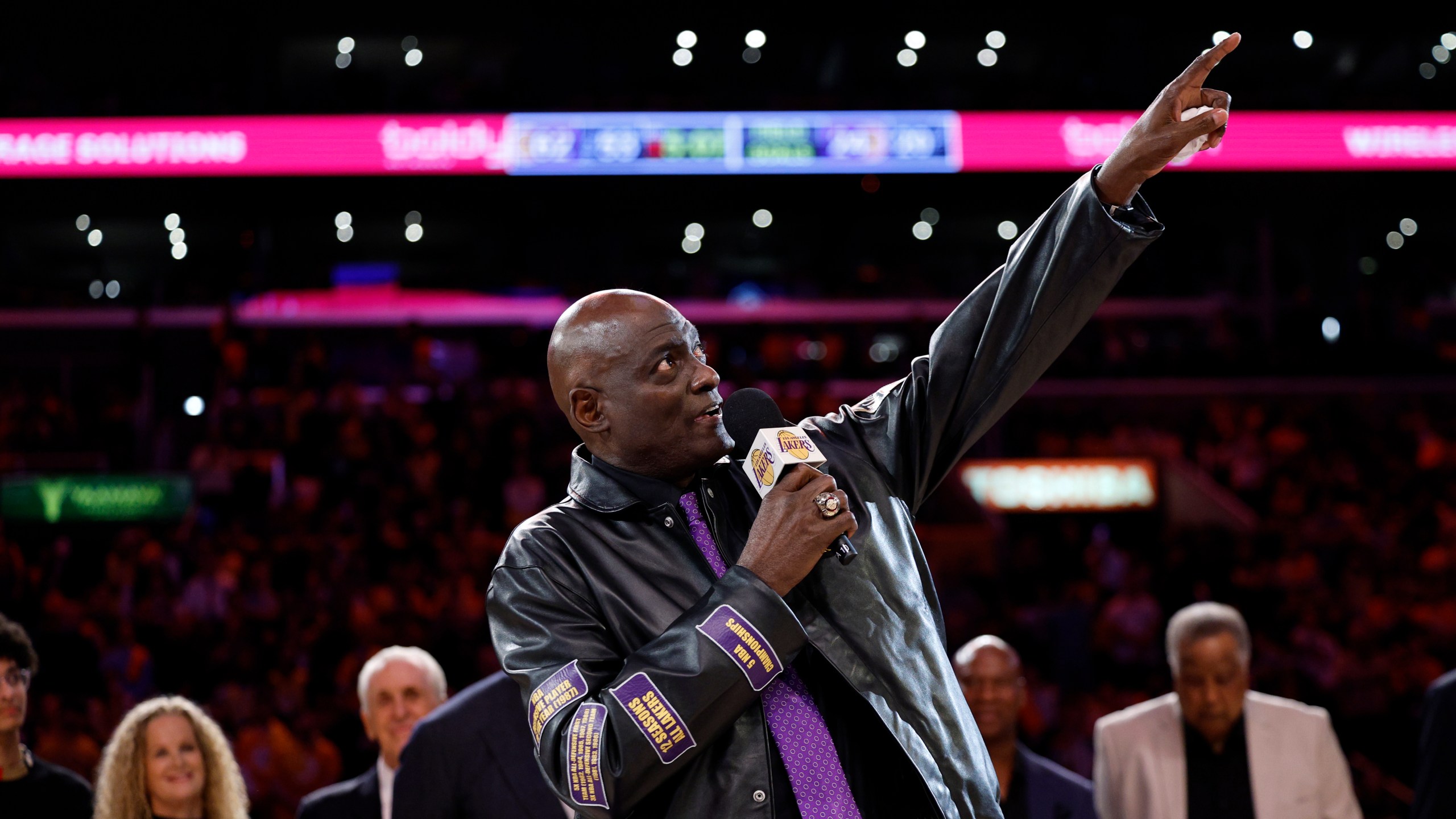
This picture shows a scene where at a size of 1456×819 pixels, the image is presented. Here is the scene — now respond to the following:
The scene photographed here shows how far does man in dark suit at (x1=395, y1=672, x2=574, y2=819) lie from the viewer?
307 centimetres

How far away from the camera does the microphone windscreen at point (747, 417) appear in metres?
1.79

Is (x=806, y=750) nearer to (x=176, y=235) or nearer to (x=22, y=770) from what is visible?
(x=22, y=770)

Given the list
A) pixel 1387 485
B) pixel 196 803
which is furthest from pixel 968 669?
pixel 1387 485

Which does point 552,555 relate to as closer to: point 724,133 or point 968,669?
point 968,669

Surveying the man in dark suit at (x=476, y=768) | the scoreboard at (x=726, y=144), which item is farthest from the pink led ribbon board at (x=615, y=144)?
the man in dark suit at (x=476, y=768)

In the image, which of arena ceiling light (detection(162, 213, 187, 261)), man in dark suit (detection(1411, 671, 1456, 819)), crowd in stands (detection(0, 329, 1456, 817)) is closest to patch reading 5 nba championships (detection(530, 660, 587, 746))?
man in dark suit (detection(1411, 671, 1456, 819))

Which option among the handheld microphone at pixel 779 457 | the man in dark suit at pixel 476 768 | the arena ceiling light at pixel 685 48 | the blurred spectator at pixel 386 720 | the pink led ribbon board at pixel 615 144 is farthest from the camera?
the arena ceiling light at pixel 685 48

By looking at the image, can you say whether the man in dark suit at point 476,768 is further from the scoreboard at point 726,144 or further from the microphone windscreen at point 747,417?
the scoreboard at point 726,144

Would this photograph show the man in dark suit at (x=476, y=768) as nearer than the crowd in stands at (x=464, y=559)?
Yes

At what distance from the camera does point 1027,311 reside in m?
1.70

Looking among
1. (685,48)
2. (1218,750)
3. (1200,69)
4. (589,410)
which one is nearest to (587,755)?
(589,410)

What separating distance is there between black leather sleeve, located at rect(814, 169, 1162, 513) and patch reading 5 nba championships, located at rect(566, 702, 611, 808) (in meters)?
0.50

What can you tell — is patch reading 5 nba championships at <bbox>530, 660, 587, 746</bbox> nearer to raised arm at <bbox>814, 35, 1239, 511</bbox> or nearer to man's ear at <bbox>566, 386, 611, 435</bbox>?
man's ear at <bbox>566, 386, 611, 435</bbox>

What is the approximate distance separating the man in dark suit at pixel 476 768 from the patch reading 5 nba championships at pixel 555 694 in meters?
1.59
